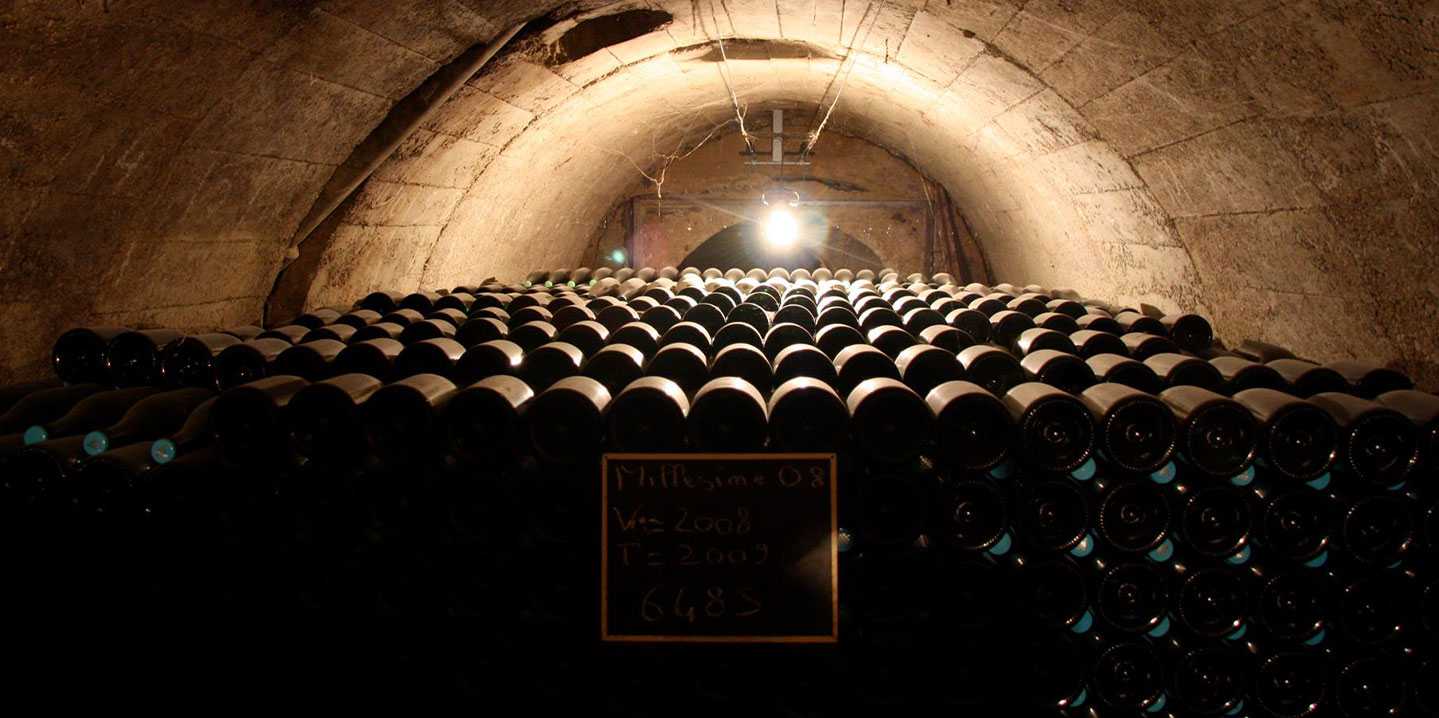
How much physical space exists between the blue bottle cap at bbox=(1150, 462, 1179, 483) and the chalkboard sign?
86cm

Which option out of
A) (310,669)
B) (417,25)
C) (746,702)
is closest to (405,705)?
(310,669)

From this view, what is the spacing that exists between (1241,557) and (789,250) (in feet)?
23.5

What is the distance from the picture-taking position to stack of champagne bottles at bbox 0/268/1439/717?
1.88m

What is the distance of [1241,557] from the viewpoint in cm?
191

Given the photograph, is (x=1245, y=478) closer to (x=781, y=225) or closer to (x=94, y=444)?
(x=94, y=444)

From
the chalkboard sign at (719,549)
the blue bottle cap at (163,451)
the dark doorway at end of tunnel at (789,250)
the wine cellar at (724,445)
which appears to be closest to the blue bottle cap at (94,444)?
the wine cellar at (724,445)

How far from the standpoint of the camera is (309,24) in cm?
268

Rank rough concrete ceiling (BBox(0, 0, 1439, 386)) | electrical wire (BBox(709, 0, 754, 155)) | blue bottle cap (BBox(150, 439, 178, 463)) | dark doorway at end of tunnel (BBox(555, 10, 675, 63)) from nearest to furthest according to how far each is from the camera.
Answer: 1. blue bottle cap (BBox(150, 439, 178, 463))
2. rough concrete ceiling (BBox(0, 0, 1439, 386))
3. dark doorway at end of tunnel (BBox(555, 10, 675, 63))
4. electrical wire (BBox(709, 0, 754, 155))

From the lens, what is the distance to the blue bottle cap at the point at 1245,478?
6.31 ft

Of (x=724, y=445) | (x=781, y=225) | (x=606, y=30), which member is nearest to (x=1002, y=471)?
(x=724, y=445)

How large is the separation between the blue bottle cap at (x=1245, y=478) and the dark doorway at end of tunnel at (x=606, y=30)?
311 cm

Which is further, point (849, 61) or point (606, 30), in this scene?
point (849, 61)

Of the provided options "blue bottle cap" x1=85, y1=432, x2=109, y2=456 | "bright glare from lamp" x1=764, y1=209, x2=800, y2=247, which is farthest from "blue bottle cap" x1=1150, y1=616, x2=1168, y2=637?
"bright glare from lamp" x1=764, y1=209, x2=800, y2=247

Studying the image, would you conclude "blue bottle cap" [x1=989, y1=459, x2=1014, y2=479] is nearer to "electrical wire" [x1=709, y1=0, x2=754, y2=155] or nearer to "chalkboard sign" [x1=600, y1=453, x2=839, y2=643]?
"chalkboard sign" [x1=600, y1=453, x2=839, y2=643]
